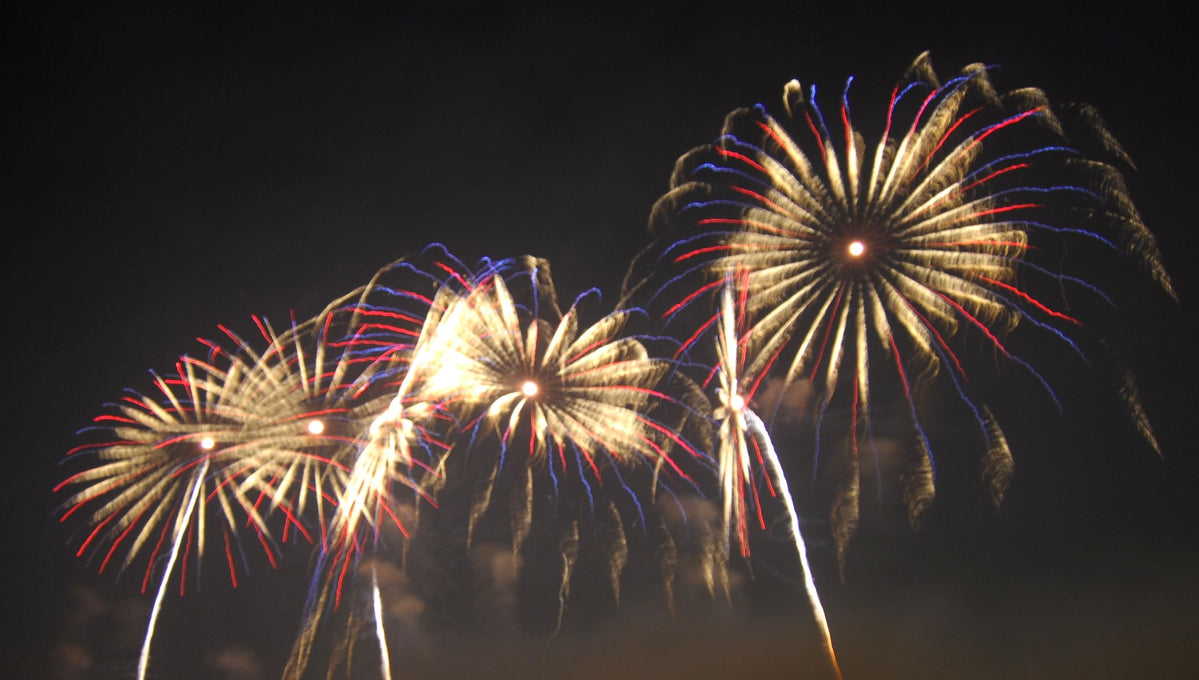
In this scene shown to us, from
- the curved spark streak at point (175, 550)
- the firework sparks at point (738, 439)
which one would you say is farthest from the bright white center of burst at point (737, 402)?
the curved spark streak at point (175, 550)

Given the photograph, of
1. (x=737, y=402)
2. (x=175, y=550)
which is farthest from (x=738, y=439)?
(x=175, y=550)

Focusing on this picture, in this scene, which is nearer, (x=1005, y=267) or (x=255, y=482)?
(x=1005, y=267)

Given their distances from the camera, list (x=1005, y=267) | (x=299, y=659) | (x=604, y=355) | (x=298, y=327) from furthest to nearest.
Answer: (x=299, y=659)
(x=298, y=327)
(x=604, y=355)
(x=1005, y=267)

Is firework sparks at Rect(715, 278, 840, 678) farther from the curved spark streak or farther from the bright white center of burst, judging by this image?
the curved spark streak

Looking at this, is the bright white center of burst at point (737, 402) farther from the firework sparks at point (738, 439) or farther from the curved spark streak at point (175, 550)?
the curved spark streak at point (175, 550)

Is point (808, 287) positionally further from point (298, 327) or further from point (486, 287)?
point (298, 327)

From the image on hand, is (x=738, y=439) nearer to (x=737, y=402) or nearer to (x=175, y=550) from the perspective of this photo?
(x=737, y=402)

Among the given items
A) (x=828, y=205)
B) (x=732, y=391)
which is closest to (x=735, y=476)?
(x=732, y=391)

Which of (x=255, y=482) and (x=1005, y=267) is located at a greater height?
(x=1005, y=267)

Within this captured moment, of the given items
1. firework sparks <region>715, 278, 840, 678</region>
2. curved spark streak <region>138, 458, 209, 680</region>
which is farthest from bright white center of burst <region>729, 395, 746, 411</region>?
curved spark streak <region>138, 458, 209, 680</region>
